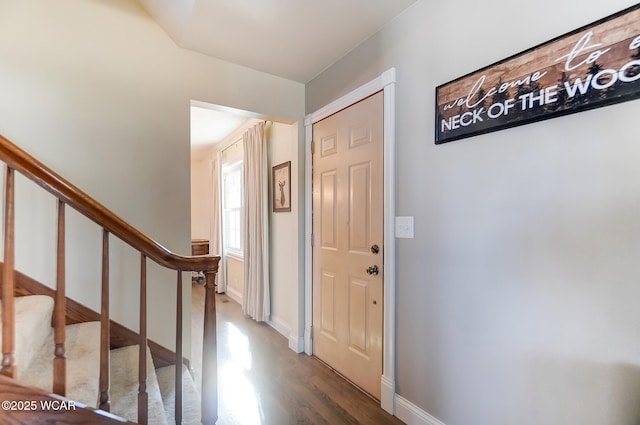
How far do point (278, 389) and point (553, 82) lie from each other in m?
2.36

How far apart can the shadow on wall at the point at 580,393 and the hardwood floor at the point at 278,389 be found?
860mm

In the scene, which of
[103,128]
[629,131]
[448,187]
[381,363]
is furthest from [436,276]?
[103,128]

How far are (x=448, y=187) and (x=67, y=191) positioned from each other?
1.63 m

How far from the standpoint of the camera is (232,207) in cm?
488

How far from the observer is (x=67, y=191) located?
37.8 inches

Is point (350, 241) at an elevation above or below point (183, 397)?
above

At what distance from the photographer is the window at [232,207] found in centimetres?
453

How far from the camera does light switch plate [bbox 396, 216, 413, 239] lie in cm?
171

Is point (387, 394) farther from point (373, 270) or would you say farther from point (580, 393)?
point (580, 393)

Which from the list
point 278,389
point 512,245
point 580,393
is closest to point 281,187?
point 278,389

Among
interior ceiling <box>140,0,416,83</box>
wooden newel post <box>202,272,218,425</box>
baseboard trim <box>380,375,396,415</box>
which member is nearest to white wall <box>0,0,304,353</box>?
interior ceiling <box>140,0,416,83</box>

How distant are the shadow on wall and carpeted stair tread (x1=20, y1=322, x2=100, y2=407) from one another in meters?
1.80

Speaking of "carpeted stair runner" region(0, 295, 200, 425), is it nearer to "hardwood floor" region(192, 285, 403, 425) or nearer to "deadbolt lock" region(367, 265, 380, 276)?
"hardwood floor" region(192, 285, 403, 425)

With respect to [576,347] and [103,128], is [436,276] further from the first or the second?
[103,128]
